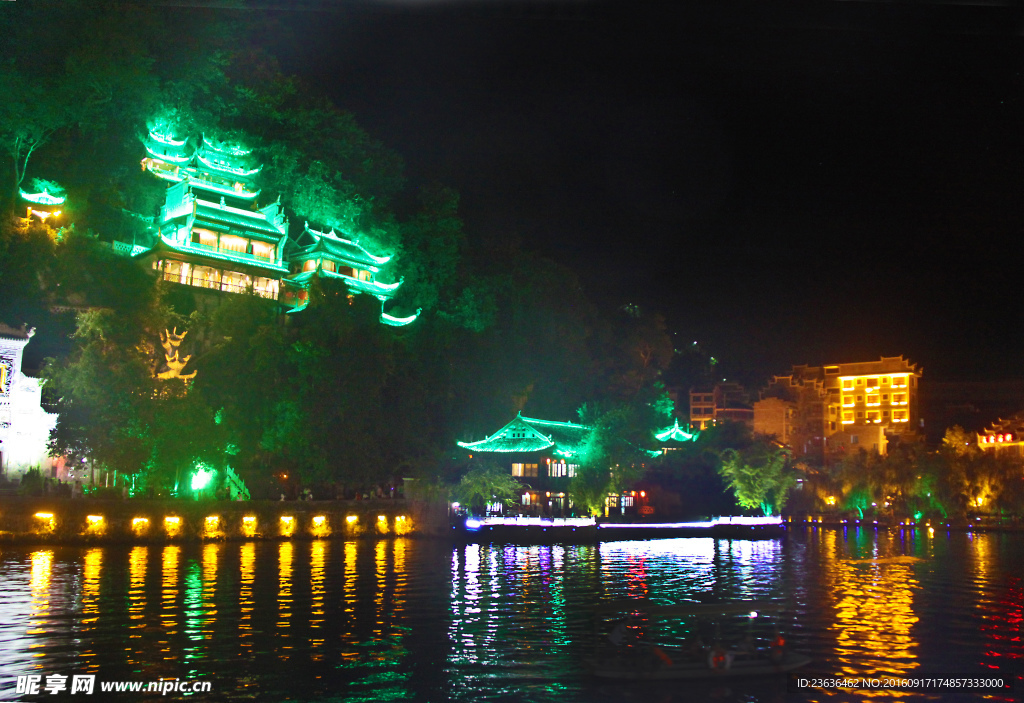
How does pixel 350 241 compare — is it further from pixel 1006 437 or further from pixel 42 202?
pixel 1006 437

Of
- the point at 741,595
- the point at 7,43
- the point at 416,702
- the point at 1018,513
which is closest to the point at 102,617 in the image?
the point at 416,702

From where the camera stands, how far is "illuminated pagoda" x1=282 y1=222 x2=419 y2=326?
58875 mm

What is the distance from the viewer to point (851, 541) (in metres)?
48.1

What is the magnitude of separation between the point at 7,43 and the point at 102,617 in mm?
28273

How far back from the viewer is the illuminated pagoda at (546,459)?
50.3m

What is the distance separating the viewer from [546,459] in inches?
2131

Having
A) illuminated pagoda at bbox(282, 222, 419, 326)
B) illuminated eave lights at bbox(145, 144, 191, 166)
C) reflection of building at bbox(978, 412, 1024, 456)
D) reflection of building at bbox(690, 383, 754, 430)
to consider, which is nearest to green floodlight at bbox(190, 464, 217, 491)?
illuminated pagoda at bbox(282, 222, 419, 326)

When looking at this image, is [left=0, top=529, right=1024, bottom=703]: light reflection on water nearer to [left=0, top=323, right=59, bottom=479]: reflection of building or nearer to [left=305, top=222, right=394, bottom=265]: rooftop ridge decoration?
[left=0, top=323, right=59, bottom=479]: reflection of building

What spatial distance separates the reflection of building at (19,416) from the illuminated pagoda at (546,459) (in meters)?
22.7

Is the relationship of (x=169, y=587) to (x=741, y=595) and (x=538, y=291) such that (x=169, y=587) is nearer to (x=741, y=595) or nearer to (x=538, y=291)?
(x=741, y=595)

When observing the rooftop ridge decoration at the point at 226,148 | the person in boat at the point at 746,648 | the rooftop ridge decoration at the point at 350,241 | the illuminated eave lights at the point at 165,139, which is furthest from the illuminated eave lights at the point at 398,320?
the person in boat at the point at 746,648

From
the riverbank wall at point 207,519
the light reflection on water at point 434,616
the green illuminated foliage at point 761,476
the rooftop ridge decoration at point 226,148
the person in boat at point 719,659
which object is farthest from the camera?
the green illuminated foliage at point 761,476

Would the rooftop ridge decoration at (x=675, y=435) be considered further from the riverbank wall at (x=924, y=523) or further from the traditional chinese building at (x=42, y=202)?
the traditional chinese building at (x=42, y=202)

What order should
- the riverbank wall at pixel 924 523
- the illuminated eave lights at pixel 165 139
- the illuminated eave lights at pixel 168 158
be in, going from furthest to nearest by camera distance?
the riverbank wall at pixel 924 523 → the illuminated eave lights at pixel 168 158 → the illuminated eave lights at pixel 165 139
